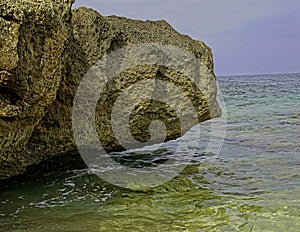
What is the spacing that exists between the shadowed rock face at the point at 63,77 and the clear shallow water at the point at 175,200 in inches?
19.4

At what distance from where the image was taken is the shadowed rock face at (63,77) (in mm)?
3545

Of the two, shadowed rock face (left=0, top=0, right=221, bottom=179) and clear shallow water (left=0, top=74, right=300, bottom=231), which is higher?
shadowed rock face (left=0, top=0, right=221, bottom=179)

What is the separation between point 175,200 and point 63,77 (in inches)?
75.6

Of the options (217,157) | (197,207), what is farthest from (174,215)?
(217,157)

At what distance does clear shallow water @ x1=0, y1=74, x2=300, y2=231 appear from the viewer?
11.7 feet

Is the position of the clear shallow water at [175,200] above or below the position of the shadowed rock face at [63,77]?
below

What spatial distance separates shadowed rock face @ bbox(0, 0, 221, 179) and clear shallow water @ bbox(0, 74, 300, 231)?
0.49 meters

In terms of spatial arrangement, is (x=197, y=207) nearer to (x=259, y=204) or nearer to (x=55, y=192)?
(x=259, y=204)

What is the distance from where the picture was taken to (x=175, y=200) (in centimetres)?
428

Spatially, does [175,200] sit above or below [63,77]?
below

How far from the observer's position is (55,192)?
15.0 ft

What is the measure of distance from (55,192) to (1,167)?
69 cm

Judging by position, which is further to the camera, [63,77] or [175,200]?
[63,77]

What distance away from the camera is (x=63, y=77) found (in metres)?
4.54
